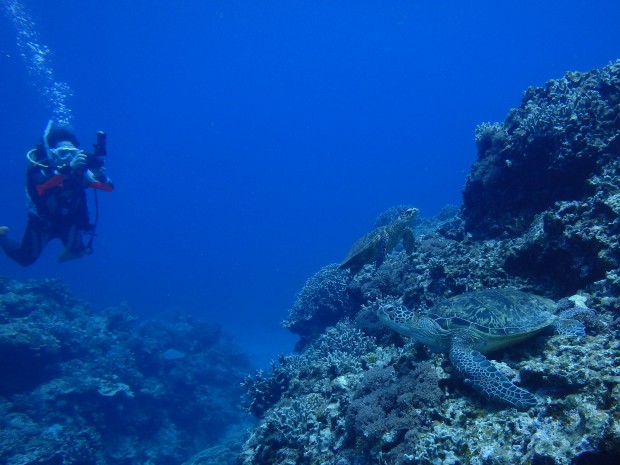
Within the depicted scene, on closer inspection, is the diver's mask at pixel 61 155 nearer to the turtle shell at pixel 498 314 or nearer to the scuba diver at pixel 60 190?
the scuba diver at pixel 60 190

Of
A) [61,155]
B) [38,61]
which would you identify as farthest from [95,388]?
[38,61]

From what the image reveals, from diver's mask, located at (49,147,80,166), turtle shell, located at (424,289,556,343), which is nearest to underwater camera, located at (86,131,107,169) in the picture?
diver's mask, located at (49,147,80,166)

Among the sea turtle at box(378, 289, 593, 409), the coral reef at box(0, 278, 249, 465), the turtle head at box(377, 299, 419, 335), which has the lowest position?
the sea turtle at box(378, 289, 593, 409)

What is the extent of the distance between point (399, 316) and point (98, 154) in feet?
33.1

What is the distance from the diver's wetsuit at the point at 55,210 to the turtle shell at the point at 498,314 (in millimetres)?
10386

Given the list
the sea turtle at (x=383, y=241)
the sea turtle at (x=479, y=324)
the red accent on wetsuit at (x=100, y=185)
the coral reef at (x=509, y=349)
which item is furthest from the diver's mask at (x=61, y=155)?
the sea turtle at (x=479, y=324)

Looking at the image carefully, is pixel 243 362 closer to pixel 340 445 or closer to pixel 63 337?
pixel 63 337

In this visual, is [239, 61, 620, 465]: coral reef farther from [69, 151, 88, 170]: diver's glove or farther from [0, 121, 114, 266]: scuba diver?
[69, 151, 88, 170]: diver's glove

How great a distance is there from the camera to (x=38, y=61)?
71.3 meters

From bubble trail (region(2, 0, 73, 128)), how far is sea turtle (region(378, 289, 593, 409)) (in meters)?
39.7

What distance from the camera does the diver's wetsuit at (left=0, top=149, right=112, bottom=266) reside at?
10.4 m

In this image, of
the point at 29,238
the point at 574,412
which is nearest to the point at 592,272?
the point at 574,412

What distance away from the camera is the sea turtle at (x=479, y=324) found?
397 cm

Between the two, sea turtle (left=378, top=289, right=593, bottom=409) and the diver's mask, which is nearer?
sea turtle (left=378, top=289, right=593, bottom=409)
